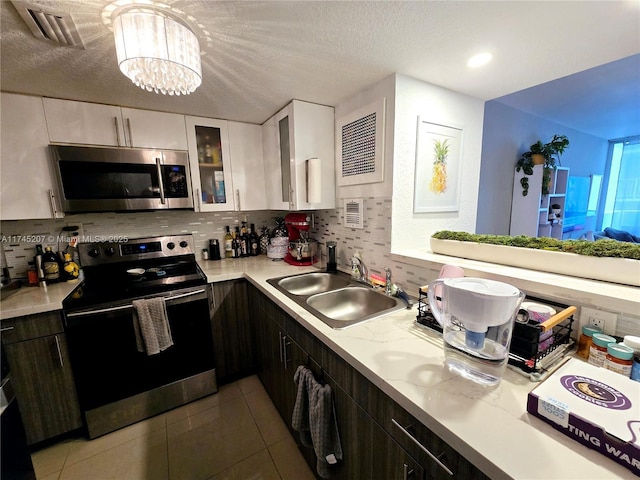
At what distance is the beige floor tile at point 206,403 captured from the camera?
5.69 feet

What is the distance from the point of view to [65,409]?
150cm

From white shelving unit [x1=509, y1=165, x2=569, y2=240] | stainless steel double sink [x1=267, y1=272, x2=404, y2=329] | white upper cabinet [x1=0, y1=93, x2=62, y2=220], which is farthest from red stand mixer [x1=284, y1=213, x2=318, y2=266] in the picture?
white shelving unit [x1=509, y1=165, x2=569, y2=240]

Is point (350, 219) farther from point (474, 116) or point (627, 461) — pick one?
point (627, 461)

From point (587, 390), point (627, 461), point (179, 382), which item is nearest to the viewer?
point (627, 461)

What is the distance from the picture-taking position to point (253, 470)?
1.38 meters

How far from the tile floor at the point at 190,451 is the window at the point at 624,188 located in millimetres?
6603

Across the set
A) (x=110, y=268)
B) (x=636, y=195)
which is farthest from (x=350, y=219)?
(x=636, y=195)

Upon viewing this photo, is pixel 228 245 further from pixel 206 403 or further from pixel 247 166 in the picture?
pixel 206 403

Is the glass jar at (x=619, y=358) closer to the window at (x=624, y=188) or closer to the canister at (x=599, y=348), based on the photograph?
the canister at (x=599, y=348)

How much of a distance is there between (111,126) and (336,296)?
1.91m

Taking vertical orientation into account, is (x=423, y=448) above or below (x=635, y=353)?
below

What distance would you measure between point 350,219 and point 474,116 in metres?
1.12

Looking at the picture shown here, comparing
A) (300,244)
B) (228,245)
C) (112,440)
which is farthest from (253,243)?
(112,440)

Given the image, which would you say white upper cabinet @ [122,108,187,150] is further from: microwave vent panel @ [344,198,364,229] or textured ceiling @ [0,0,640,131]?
microwave vent panel @ [344,198,364,229]
